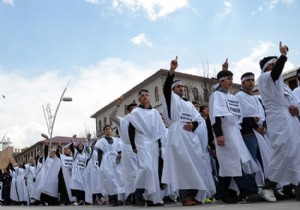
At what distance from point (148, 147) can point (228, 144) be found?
6.14 feet

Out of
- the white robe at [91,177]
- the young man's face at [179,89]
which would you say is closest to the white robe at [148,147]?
the young man's face at [179,89]

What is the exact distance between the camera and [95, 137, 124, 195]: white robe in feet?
32.6

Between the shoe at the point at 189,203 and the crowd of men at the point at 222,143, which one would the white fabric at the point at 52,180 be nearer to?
the crowd of men at the point at 222,143

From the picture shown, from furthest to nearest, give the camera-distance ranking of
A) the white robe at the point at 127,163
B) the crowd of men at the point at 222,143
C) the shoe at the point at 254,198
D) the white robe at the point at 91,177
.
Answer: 1. the white robe at the point at 91,177
2. the white robe at the point at 127,163
3. the shoe at the point at 254,198
4. the crowd of men at the point at 222,143

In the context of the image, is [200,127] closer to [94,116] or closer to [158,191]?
[158,191]

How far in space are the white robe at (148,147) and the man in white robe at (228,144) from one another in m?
1.29

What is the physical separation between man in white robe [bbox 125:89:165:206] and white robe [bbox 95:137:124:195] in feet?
7.30

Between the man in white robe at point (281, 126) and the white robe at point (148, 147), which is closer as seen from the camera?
the man in white robe at point (281, 126)

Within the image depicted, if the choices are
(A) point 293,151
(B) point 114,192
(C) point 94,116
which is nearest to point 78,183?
(B) point 114,192

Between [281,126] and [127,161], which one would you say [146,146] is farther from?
[281,126]

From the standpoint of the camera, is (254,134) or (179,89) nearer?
(254,134)

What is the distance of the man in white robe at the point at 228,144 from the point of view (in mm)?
6199

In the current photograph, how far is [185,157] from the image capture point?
6.70 meters

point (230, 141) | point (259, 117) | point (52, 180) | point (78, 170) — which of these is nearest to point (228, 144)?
point (230, 141)
